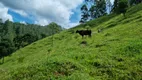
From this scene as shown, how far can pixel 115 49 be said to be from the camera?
27.9 meters

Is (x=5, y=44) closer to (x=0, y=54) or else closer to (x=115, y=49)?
(x=0, y=54)

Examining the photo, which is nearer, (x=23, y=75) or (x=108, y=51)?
(x=23, y=75)

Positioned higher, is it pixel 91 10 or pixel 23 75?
pixel 91 10

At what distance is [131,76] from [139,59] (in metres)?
3.77

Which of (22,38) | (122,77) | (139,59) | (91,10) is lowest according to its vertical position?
(122,77)

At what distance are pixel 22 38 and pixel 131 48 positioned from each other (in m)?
83.2

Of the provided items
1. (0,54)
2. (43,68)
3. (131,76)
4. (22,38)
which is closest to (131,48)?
(131,76)

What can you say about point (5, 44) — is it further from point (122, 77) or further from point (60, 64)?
point (122, 77)

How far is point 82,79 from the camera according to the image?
61.6 ft

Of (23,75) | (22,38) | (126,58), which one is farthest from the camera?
(22,38)

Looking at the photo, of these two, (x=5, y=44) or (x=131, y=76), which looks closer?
(x=131, y=76)

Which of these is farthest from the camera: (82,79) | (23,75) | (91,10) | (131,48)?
(91,10)

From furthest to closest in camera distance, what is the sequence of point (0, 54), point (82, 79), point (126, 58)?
point (0, 54)
point (126, 58)
point (82, 79)

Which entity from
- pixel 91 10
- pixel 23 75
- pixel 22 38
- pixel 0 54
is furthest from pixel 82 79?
pixel 91 10
